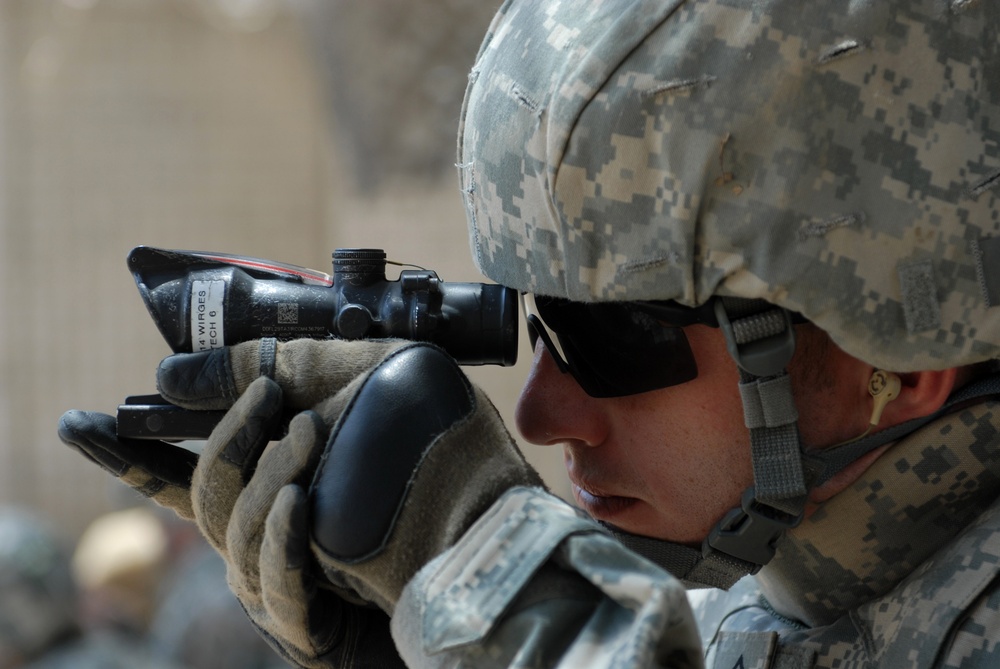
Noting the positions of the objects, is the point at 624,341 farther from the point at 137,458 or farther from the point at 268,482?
the point at 137,458

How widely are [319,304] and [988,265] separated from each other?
0.84 m

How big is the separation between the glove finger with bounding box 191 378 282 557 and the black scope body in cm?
12

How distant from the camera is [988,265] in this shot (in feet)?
4.80

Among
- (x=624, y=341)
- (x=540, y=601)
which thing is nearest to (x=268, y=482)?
(x=540, y=601)

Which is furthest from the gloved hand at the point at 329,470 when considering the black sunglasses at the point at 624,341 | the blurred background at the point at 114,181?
the blurred background at the point at 114,181

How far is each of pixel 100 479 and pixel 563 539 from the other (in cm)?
810

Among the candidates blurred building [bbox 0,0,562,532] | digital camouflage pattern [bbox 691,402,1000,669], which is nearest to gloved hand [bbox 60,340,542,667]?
digital camouflage pattern [bbox 691,402,1000,669]

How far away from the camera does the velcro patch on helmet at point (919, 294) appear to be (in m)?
1.46

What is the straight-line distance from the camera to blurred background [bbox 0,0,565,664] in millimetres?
8562

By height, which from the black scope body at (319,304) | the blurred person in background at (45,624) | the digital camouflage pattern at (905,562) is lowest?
the blurred person in background at (45,624)

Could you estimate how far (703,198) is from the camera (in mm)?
1445

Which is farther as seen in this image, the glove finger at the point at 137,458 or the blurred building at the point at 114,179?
the blurred building at the point at 114,179

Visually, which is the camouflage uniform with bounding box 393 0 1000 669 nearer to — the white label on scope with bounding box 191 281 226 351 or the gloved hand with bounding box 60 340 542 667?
the gloved hand with bounding box 60 340 542 667

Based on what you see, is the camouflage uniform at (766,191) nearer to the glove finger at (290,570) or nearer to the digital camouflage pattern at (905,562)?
the digital camouflage pattern at (905,562)
